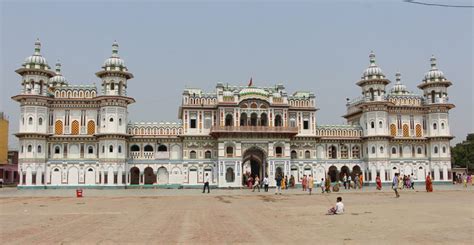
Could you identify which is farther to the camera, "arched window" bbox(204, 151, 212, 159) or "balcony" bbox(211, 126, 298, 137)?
"arched window" bbox(204, 151, 212, 159)

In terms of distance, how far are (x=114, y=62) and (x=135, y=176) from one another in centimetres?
1370

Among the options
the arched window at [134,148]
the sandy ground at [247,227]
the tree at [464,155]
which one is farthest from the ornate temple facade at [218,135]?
the sandy ground at [247,227]

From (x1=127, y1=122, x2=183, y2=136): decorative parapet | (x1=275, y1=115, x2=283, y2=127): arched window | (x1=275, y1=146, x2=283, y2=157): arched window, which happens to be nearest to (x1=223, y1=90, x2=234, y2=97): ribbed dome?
(x1=275, y1=115, x2=283, y2=127): arched window

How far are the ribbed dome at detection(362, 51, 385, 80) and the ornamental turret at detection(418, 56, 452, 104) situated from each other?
6.47 metres

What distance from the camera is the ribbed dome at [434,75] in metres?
57.2

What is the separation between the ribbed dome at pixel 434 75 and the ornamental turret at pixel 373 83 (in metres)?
6.30

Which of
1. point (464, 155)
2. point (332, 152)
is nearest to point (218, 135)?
point (332, 152)

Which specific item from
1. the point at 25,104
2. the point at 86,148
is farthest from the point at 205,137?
the point at 25,104

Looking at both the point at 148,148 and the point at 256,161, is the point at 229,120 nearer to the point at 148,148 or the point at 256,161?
the point at 256,161

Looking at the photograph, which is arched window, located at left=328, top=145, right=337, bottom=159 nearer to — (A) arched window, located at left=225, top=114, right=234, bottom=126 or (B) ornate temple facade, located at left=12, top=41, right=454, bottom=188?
(B) ornate temple facade, located at left=12, top=41, right=454, bottom=188

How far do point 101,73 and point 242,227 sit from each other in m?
40.2

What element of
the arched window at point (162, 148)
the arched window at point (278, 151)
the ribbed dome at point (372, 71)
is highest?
the ribbed dome at point (372, 71)

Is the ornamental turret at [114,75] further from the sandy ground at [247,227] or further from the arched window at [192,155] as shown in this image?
the sandy ground at [247,227]

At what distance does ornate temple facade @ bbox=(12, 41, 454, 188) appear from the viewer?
49375 mm
